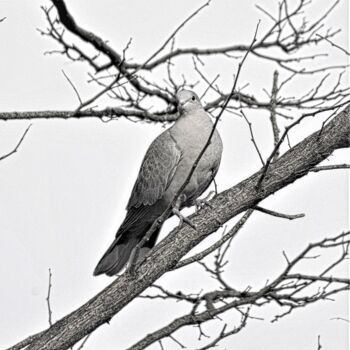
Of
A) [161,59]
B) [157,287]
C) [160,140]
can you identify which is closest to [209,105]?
[161,59]

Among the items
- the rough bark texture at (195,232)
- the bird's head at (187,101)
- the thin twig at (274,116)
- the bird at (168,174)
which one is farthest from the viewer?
the bird's head at (187,101)

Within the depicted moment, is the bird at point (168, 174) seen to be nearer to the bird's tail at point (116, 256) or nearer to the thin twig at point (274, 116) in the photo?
the bird's tail at point (116, 256)

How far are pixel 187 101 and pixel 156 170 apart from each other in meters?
0.52

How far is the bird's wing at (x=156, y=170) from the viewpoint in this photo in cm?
436

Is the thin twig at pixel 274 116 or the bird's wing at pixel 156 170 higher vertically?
the bird's wing at pixel 156 170

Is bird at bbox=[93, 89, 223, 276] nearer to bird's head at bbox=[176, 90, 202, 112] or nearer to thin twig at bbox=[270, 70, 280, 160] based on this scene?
bird's head at bbox=[176, 90, 202, 112]

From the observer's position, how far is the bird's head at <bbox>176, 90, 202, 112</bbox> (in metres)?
4.48

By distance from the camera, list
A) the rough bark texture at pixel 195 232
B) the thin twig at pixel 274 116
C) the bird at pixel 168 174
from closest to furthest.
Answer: the rough bark texture at pixel 195 232 → the thin twig at pixel 274 116 → the bird at pixel 168 174

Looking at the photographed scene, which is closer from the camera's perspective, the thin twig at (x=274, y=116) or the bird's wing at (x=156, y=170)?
the thin twig at (x=274, y=116)

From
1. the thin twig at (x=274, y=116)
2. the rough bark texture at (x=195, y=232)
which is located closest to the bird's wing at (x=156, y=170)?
the thin twig at (x=274, y=116)

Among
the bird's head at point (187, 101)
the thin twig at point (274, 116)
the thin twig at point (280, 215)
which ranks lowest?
the thin twig at point (280, 215)

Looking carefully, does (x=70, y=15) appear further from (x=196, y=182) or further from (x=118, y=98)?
(x=196, y=182)

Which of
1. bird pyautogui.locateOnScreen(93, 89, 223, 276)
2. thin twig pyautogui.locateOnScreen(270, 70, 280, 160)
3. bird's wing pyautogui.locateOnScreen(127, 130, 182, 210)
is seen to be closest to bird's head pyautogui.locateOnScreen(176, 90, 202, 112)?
bird pyautogui.locateOnScreen(93, 89, 223, 276)

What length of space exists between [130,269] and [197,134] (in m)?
1.51
